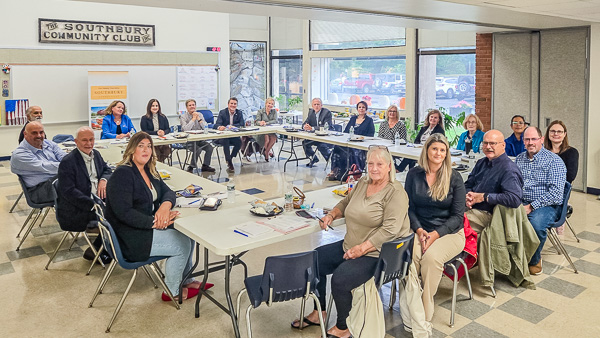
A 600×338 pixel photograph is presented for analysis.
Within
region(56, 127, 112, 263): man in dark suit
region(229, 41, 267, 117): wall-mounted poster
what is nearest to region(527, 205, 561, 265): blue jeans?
region(56, 127, 112, 263): man in dark suit

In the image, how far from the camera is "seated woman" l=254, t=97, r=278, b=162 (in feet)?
32.4

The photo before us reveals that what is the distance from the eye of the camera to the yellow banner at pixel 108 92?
35.2 ft

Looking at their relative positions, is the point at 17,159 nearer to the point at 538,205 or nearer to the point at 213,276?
the point at 213,276

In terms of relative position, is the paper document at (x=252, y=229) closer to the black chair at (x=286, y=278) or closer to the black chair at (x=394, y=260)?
the black chair at (x=286, y=278)

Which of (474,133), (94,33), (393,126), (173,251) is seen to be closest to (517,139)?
(474,133)

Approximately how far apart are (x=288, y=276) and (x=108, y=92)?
8872 mm

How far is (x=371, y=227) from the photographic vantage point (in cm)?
364

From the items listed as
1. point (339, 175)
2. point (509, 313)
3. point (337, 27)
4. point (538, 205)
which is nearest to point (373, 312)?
point (509, 313)

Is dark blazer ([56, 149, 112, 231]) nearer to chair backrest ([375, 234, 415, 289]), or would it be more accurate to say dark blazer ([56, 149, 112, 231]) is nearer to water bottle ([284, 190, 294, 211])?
water bottle ([284, 190, 294, 211])

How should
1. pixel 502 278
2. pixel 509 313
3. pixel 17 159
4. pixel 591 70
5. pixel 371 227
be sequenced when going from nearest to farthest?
pixel 371 227 → pixel 509 313 → pixel 502 278 → pixel 17 159 → pixel 591 70

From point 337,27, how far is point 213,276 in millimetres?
8738

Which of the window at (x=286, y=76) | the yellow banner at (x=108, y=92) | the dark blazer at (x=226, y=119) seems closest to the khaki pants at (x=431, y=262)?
the dark blazer at (x=226, y=119)

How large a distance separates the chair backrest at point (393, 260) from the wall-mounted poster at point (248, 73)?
35.1 feet

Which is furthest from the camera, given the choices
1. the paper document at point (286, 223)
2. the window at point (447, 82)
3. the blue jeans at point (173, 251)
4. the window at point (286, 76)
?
the window at point (286, 76)
